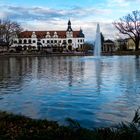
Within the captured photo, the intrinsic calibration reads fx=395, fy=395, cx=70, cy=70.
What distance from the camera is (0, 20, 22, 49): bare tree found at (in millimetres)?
138875

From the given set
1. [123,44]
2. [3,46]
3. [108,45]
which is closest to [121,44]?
[123,44]

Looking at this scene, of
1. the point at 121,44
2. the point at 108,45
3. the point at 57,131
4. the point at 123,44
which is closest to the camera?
the point at 57,131

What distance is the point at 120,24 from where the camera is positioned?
12450 centimetres

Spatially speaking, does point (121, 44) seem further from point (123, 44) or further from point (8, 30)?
point (8, 30)

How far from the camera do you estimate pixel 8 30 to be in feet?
463

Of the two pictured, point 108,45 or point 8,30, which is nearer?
point 8,30

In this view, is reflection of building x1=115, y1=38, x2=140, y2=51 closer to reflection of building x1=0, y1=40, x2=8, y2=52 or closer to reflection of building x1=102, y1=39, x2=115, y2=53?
reflection of building x1=102, y1=39, x2=115, y2=53

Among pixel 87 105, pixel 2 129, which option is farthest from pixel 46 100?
pixel 2 129

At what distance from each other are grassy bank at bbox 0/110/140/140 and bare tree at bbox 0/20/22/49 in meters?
130

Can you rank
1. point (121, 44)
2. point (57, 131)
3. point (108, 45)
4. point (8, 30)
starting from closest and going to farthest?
point (57, 131) → point (8, 30) → point (121, 44) → point (108, 45)

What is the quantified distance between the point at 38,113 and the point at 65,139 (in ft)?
21.5

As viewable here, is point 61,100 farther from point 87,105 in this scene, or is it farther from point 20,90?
point 20,90

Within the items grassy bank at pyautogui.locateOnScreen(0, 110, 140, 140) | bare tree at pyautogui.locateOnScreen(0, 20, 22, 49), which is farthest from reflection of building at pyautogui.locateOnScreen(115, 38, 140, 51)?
grassy bank at pyautogui.locateOnScreen(0, 110, 140, 140)

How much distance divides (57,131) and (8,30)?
135539mm
